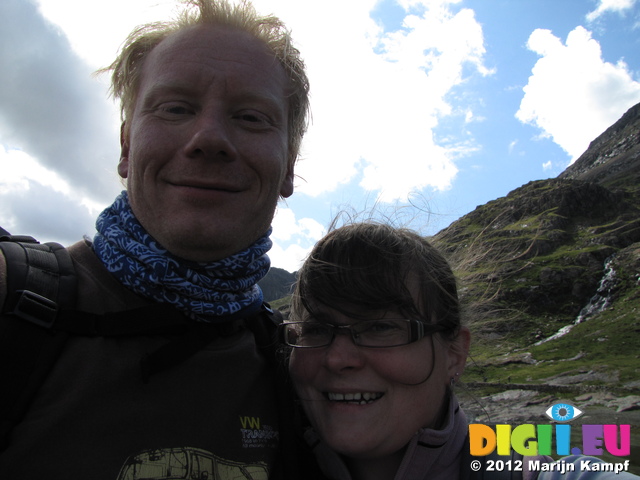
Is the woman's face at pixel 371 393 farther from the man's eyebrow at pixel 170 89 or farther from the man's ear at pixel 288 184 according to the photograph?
the man's eyebrow at pixel 170 89

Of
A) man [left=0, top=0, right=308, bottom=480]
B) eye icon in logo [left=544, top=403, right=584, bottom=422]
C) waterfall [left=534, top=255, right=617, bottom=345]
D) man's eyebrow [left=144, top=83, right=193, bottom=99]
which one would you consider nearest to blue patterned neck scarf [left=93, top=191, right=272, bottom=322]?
man [left=0, top=0, right=308, bottom=480]

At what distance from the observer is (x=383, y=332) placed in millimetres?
3115

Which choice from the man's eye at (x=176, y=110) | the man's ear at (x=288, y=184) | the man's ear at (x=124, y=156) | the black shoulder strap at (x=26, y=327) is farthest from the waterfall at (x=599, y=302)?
the black shoulder strap at (x=26, y=327)

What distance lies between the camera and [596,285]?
91562mm

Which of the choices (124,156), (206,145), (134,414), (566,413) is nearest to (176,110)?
(206,145)

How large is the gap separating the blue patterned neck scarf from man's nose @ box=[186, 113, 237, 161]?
2.43ft

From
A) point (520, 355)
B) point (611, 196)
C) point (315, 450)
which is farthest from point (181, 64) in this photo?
point (611, 196)

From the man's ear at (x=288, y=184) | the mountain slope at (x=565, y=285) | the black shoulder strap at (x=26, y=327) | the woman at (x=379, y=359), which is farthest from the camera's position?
the mountain slope at (x=565, y=285)

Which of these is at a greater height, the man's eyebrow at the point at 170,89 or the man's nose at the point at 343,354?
the man's eyebrow at the point at 170,89

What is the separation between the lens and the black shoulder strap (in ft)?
6.93

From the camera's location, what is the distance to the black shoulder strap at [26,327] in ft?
6.93

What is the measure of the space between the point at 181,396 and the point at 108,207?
1672mm

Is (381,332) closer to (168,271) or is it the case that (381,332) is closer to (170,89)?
(168,271)

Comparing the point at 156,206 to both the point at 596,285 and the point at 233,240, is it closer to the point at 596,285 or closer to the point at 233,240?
the point at 233,240
